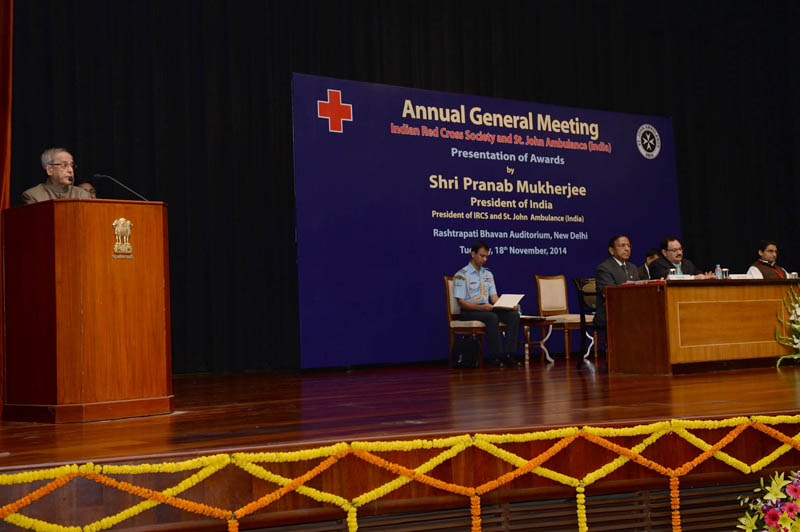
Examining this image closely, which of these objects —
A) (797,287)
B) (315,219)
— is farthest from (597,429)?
(315,219)

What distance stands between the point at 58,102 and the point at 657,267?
15.5 ft

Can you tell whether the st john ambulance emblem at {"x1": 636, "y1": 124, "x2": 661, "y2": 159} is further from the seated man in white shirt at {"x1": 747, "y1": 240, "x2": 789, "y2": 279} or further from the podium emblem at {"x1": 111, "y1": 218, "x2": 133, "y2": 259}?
the podium emblem at {"x1": 111, "y1": 218, "x2": 133, "y2": 259}

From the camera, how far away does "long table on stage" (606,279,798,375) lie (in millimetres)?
5395

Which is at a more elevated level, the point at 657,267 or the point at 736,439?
the point at 657,267

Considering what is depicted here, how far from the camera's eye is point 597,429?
2486 millimetres

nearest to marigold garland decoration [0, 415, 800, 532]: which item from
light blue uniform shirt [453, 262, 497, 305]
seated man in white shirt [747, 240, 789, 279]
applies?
light blue uniform shirt [453, 262, 497, 305]

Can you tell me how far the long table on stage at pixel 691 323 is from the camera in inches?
212

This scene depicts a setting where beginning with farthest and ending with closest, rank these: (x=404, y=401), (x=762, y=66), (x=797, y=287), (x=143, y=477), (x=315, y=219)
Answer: (x=762, y=66)
(x=315, y=219)
(x=797, y=287)
(x=404, y=401)
(x=143, y=477)

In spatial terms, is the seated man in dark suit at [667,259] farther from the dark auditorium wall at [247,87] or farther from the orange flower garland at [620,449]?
the orange flower garland at [620,449]

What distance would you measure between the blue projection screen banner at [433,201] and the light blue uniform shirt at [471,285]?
1.40 ft

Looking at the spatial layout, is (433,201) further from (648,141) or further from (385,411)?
(385,411)

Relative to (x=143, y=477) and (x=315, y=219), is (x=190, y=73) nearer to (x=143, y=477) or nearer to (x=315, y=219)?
(x=315, y=219)

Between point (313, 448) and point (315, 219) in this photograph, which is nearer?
point (313, 448)

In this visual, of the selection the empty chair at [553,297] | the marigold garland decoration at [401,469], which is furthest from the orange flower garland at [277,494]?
the empty chair at [553,297]
